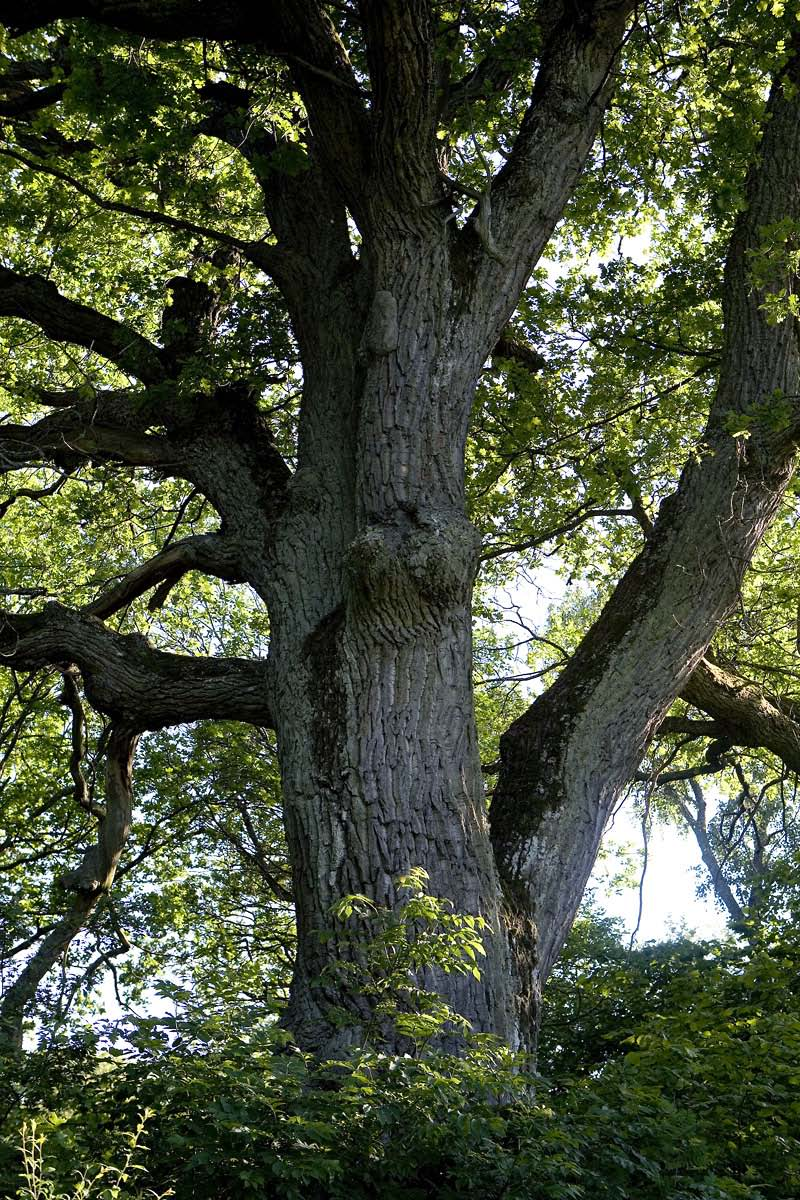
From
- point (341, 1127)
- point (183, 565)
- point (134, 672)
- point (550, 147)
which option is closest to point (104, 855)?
point (134, 672)

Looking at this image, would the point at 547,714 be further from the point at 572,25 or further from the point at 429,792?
the point at 572,25

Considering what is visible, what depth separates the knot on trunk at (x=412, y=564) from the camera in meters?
5.60

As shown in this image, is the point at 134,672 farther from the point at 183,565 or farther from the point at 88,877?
the point at 88,877

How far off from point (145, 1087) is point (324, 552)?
3.37 meters

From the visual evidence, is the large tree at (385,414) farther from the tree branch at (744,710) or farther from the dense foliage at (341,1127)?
the dense foliage at (341,1127)

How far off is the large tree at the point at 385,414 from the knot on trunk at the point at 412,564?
12 millimetres

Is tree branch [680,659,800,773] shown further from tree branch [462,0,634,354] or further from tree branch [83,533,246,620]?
tree branch [83,533,246,620]

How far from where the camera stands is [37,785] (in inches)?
547

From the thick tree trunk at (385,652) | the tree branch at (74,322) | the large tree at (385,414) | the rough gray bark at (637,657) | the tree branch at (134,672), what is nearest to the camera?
the thick tree trunk at (385,652)

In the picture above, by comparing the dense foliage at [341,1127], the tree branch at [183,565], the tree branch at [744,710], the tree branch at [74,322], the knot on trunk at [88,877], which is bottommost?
the dense foliage at [341,1127]

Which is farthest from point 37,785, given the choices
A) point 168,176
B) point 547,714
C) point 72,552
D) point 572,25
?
point 572,25

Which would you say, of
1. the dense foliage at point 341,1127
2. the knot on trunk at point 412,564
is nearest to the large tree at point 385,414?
the knot on trunk at point 412,564

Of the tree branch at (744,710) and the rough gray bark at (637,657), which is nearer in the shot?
the rough gray bark at (637,657)

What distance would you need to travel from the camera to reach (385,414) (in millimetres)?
6168
